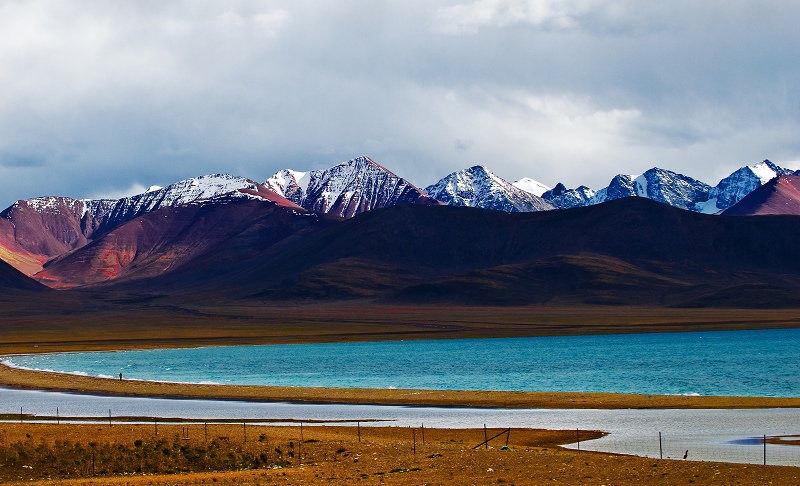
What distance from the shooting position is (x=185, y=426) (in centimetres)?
5312

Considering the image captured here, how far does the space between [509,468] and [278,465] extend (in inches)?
380

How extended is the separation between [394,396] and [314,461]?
35.9m

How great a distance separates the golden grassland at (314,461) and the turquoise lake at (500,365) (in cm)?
4080

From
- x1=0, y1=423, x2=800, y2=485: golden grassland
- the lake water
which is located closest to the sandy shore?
the lake water

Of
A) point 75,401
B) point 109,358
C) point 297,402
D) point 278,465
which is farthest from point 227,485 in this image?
point 109,358

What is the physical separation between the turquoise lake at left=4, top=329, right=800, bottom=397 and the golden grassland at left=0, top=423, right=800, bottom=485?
134ft

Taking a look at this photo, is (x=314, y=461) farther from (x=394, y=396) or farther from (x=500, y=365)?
(x=500, y=365)

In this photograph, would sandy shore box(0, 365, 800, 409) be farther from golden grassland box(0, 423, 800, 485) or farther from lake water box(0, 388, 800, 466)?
golden grassland box(0, 423, 800, 485)

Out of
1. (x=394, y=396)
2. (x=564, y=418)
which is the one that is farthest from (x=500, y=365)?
(x=564, y=418)

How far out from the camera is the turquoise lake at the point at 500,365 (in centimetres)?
9006

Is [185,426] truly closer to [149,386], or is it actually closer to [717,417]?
[717,417]

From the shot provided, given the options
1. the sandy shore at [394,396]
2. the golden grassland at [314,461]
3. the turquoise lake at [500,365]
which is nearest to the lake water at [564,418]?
the sandy shore at [394,396]

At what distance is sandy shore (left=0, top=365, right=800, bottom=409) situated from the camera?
67.9 metres

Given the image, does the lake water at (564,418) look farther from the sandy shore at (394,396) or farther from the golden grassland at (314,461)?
the golden grassland at (314,461)
